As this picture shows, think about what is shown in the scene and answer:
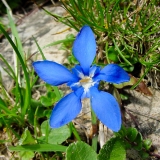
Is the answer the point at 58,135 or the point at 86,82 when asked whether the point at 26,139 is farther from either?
the point at 86,82

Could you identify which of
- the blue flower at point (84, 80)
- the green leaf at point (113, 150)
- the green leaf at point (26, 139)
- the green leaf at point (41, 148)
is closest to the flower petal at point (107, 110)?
the blue flower at point (84, 80)

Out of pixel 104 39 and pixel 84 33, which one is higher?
pixel 84 33

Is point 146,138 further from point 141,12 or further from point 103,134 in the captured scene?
point 141,12

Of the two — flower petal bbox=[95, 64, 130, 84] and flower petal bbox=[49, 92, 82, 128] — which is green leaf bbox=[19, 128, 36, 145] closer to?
flower petal bbox=[49, 92, 82, 128]

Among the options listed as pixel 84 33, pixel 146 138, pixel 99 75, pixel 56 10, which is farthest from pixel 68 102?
pixel 56 10

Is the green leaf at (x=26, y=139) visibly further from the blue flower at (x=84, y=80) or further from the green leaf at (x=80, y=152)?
the blue flower at (x=84, y=80)

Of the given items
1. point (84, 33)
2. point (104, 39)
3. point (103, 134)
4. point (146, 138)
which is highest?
point (84, 33)

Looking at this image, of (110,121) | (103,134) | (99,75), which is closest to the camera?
(110,121)
